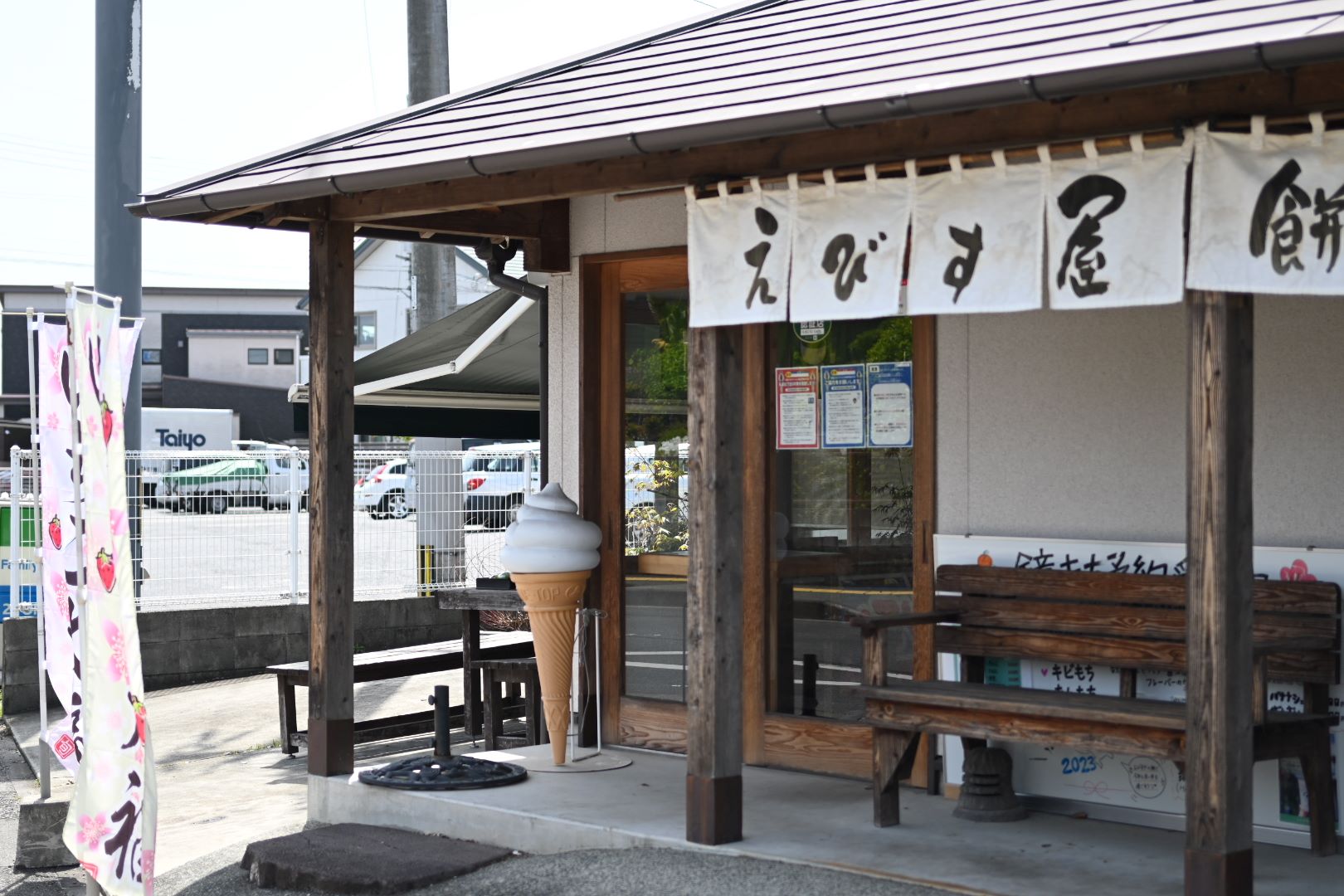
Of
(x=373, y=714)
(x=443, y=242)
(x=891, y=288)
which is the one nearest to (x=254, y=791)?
(x=373, y=714)

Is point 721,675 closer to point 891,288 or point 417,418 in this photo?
point 891,288

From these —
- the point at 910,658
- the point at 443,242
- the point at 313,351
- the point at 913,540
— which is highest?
the point at 443,242

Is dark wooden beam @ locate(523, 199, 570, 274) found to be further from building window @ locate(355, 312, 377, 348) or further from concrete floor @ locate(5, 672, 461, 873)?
building window @ locate(355, 312, 377, 348)

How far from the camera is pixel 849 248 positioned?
5.89 metres

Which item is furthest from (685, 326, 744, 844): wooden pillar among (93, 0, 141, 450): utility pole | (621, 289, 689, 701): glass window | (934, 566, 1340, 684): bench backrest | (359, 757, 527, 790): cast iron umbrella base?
(93, 0, 141, 450): utility pole

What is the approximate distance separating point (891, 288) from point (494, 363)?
604 centimetres

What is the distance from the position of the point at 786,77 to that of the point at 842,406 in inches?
84.8

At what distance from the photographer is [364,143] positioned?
7.42 metres

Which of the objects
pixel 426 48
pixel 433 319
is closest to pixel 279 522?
pixel 433 319

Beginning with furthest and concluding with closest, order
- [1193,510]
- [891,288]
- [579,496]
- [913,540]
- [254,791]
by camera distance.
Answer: [254,791]
[579,496]
[913,540]
[891,288]
[1193,510]

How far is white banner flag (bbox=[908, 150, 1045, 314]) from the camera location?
5402 millimetres

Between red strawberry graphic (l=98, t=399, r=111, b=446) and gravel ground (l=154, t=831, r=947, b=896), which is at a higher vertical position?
red strawberry graphic (l=98, t=399, r=111, b=446)

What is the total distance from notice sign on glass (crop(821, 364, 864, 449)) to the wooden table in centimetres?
189

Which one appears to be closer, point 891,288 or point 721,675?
point 891,288
